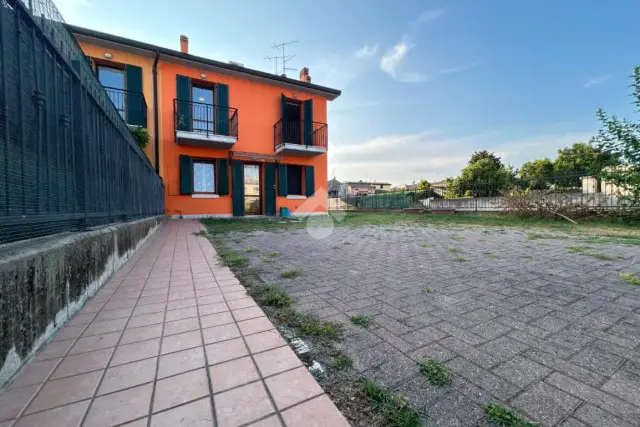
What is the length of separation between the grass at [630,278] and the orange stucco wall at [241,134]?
10.2 m

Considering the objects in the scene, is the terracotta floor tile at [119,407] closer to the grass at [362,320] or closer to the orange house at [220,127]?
the grass at [362,320]

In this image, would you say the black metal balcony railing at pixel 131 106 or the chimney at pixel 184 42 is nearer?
the black metal balcony railing at pixel 131 106

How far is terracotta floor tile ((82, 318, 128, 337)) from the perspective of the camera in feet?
4.84

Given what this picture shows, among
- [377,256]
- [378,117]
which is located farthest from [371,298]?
[378,117]

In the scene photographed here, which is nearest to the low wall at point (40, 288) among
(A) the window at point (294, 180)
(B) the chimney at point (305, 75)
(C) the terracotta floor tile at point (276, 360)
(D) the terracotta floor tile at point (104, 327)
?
(D) the terracotta floor tile at point (104, 327)

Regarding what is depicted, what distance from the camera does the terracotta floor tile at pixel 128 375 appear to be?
1.03m

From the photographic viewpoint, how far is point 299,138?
460 inches

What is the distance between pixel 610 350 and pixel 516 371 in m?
0.64

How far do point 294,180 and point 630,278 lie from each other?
10.9 metres

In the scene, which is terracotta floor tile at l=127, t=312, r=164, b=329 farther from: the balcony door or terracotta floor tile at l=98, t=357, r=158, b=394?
the balcony door

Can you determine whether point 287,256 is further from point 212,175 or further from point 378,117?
point 378,117

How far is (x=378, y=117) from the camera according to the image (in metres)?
15.9

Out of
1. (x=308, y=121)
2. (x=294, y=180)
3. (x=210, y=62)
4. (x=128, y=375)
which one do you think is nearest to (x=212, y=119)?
(x=210, y=62)

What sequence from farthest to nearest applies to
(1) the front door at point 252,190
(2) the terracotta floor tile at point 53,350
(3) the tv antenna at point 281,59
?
1. (3) the tv antenna at point 281,59
2. (1) the front door at point 252,190
3. (2) the terracotta floor tile at point 53,350
